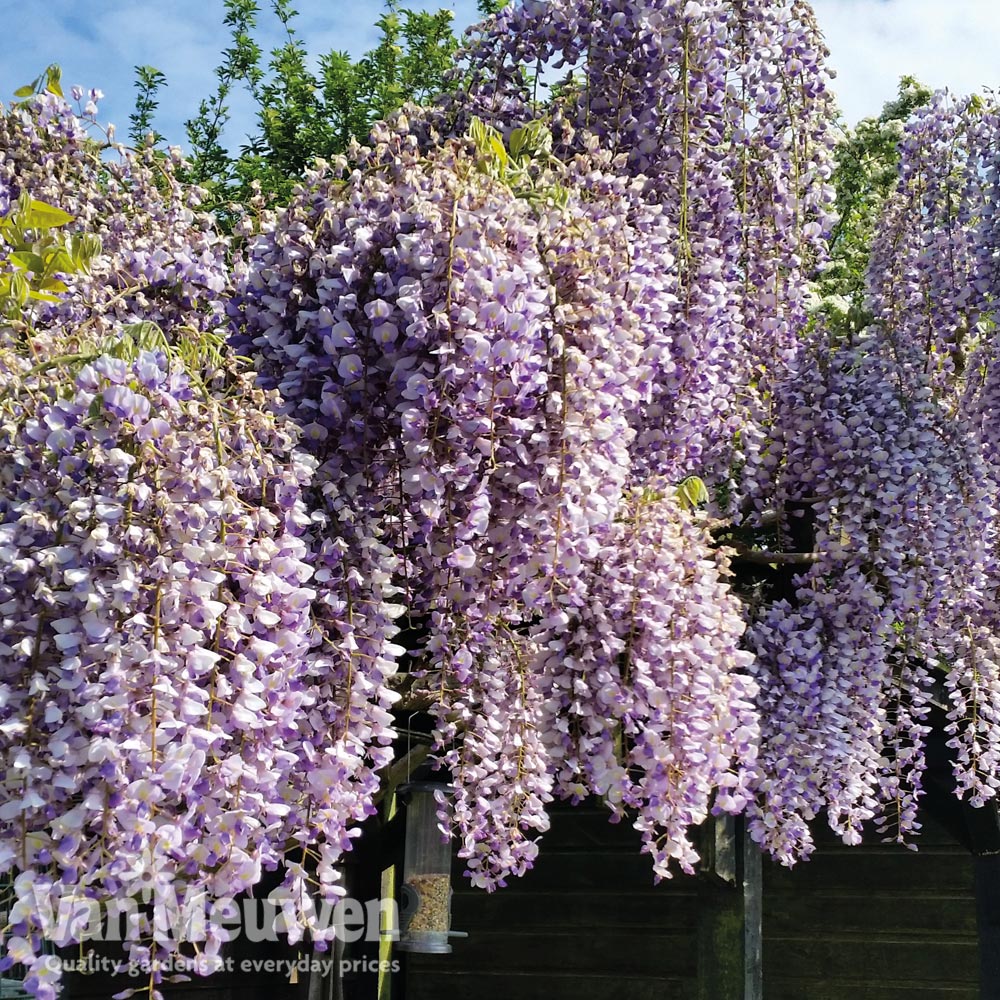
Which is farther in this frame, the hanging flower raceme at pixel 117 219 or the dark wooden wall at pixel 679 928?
the dark wooden wall at pixel 679 928

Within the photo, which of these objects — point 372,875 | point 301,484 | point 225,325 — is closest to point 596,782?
point 301,484

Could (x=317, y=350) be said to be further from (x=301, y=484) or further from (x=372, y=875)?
(x=372, y=875)

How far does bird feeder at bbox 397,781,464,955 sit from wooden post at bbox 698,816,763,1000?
63.3 inches

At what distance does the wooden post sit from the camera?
6.75 metres

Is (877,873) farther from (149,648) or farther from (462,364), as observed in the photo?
(149,648)

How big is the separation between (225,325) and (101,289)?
436mm

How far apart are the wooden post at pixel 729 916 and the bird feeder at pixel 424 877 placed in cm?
161

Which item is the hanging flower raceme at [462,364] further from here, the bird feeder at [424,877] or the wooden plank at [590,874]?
the wooden plank at [590,874]

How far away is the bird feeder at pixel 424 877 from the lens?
554cm

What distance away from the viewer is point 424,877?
18.6 ft

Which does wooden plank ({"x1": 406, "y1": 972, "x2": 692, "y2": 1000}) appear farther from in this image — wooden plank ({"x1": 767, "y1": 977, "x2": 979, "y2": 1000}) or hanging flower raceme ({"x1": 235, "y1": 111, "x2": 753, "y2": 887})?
hanging flower raceme ({"x1": 235, "y1": 111, "x2": 753, "y2": 887})

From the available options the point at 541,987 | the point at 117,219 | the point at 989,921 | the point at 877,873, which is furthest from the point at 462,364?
the point at 541,987

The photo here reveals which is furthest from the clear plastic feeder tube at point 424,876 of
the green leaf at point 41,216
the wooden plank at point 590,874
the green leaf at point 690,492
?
the wooden plank at point 590,874

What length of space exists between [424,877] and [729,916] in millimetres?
1904
